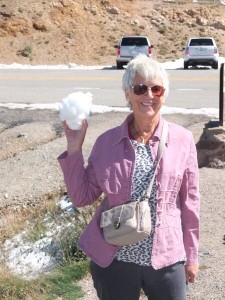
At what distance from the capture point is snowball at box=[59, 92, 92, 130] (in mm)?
2785

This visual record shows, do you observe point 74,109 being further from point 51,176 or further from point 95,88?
point 95,88

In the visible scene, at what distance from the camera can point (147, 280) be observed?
281cm

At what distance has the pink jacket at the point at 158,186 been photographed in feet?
9.19

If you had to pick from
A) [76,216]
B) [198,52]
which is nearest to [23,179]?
[76,216]

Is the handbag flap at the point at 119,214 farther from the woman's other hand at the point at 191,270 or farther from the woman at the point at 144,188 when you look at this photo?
the woman's other hand at the point at 191,270

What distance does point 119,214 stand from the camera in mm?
2715

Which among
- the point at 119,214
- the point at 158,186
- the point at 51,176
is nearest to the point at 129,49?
the point at 51,176

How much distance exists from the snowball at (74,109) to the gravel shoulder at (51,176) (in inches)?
77.1

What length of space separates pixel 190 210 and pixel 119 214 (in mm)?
373

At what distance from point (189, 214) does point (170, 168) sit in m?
0.25

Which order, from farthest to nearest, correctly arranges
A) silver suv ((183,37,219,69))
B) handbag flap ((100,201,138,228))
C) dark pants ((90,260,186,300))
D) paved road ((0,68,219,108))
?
1. silver suv ((183,37,219,69))
2. paved road ((0,68,219,108))
3. dark pants ((90,260,186,300))
4. handbag flap ((100,201,138,228))

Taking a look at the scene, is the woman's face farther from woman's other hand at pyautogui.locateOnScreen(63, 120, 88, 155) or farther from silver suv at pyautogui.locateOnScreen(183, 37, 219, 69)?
silver suv at pyautogui.locateOnScreen(183, 37, 219, 69)

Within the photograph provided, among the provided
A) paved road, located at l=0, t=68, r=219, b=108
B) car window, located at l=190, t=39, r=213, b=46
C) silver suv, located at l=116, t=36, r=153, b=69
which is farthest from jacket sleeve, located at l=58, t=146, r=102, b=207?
car window, located at l=190, t=39, r=213, b=46

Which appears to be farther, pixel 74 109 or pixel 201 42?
pixel 201 42
